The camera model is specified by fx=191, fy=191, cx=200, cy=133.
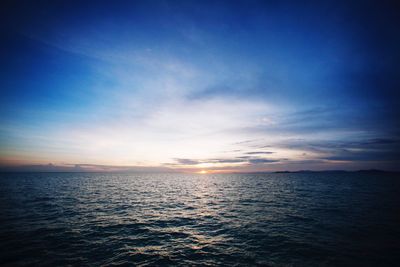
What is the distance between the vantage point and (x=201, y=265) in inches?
492

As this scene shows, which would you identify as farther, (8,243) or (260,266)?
(8,243)

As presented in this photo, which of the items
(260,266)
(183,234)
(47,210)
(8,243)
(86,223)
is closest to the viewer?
(260,266)

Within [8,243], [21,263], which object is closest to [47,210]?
[8,243]

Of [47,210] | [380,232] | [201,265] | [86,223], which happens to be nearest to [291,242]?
[201,265]

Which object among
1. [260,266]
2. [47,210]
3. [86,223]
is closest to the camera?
[260,266]

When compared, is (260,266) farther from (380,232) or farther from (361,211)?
(361,211)

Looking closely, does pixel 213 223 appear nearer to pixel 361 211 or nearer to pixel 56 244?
pixel 56 244

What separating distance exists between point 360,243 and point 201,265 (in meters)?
13.9

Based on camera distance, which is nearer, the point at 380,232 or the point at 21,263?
the point at 21,263

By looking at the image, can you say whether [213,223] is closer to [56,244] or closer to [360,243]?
[360,243]

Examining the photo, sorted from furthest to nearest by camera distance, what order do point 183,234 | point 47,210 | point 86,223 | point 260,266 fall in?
point 47,210, point 86,223, point 183,234, point 260,266

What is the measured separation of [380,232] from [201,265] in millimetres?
18725

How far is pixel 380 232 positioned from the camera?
1872cm

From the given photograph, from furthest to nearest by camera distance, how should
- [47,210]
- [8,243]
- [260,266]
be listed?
1. [47,210]
2. [8,243]
3. [260,266]
